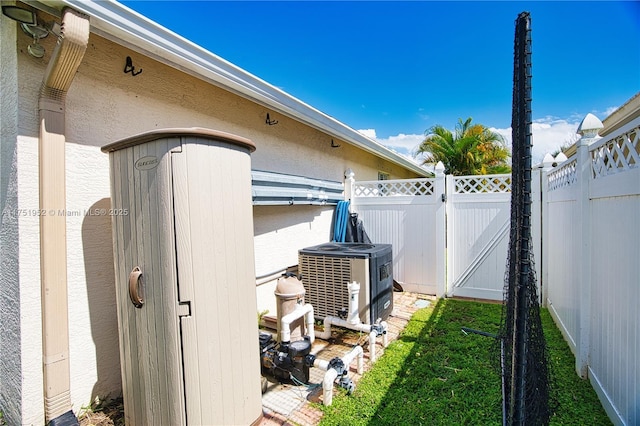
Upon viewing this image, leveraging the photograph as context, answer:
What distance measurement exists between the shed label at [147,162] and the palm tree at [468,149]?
15.9 m

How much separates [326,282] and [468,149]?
45.0ft

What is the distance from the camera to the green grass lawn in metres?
2.70

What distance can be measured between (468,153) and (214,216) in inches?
623

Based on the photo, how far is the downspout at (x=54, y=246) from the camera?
7.61ft

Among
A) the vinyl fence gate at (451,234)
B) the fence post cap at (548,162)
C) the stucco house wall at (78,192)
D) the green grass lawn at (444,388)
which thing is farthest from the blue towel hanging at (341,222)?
the fence post cap at (548,162)

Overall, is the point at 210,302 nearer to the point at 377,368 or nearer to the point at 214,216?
the point at 214,216

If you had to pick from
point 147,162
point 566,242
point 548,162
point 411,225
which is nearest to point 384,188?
point 411,225

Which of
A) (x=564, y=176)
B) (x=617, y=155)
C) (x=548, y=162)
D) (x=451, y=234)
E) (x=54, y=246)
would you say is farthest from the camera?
(x=451, y=234)

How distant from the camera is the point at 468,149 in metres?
15.3

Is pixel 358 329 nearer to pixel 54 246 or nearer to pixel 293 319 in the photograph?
pixel 293 319

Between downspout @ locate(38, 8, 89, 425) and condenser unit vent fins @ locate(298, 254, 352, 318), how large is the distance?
3.09 metres

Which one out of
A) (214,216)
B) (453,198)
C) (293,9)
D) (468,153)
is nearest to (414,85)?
(468,153)

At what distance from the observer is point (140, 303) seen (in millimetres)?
2178

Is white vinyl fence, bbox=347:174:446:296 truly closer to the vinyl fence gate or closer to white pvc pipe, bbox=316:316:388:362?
the vinyl fence gate
